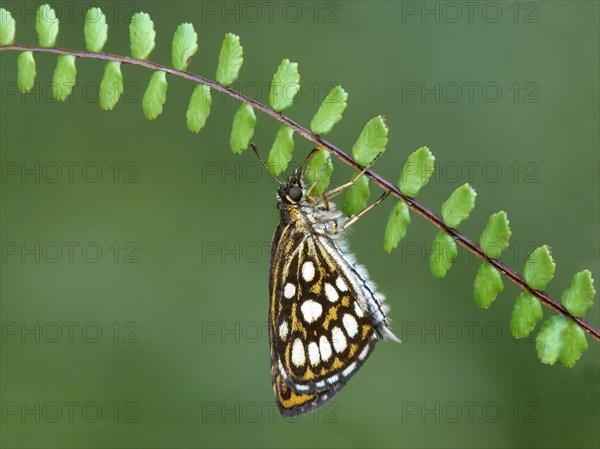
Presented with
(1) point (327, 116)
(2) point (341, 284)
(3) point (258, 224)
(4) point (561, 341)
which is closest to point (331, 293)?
(2) point (341, 284)

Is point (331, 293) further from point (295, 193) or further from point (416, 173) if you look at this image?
point (416, 173)

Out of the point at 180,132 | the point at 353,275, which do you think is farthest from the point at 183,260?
the point at 353,275

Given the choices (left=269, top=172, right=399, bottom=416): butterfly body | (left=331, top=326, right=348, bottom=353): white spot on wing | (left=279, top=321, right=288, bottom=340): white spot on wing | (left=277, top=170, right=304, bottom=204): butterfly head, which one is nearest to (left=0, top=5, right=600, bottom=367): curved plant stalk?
(left=277, top=170, right=304, bottom=204): butterfly head

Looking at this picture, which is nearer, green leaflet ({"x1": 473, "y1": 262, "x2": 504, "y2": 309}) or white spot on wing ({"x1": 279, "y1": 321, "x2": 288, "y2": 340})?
green leaflet ({"x1": 473, "y1": 262, "x2": 504, "y2": 309})

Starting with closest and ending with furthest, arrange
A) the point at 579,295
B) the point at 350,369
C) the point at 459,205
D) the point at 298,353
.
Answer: the point at 579,295
the point at 459,205
the point at 350,369
the point at 298,353

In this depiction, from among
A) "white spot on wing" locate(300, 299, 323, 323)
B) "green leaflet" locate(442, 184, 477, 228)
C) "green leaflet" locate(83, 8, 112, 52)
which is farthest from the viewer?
A: "white spot on wing" locate(300, 299, 323, 323)

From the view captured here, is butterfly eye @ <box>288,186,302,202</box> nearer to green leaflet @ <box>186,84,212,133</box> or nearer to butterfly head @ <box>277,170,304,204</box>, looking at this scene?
butterfly head @ <box>277,170,304,204</box>
